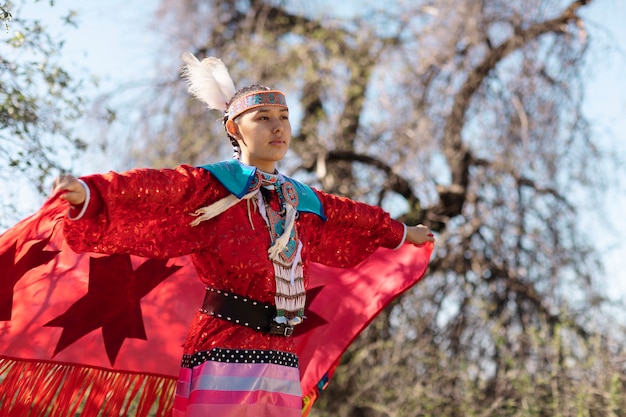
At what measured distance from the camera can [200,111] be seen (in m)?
6.13

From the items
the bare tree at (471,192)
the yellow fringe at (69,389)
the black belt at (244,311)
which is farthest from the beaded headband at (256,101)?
the bare tree at (471,192)

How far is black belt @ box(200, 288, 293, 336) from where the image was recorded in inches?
97.2

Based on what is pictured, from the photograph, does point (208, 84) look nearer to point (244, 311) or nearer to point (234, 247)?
point (234, 247)

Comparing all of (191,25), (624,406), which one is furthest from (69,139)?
(624,406)

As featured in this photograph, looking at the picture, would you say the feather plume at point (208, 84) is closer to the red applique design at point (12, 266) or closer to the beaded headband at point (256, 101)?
the beaded headband at point (256, 101)

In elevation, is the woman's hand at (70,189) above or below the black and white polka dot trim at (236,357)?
above

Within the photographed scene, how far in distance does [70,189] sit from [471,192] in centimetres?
403

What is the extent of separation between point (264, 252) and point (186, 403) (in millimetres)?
499

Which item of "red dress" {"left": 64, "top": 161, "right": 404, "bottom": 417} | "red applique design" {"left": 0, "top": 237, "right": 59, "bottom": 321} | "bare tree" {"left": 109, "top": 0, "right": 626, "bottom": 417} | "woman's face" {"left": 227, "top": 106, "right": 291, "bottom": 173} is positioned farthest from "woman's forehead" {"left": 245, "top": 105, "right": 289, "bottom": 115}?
"bare tree" {"left": 109, "top": 0, "right": 626, "bottom": 417}

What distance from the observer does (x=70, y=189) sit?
210 centimetres

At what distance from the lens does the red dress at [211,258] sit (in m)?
2.37

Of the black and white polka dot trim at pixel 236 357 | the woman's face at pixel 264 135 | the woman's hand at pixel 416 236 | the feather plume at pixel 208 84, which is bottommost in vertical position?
the black and white polka dot trim at pixel 236 357

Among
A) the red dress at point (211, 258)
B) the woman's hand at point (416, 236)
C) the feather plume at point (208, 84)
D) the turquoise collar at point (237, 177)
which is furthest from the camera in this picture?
→ the woman's hand at point (416, 236)

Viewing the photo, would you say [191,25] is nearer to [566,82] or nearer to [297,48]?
[297,48]
